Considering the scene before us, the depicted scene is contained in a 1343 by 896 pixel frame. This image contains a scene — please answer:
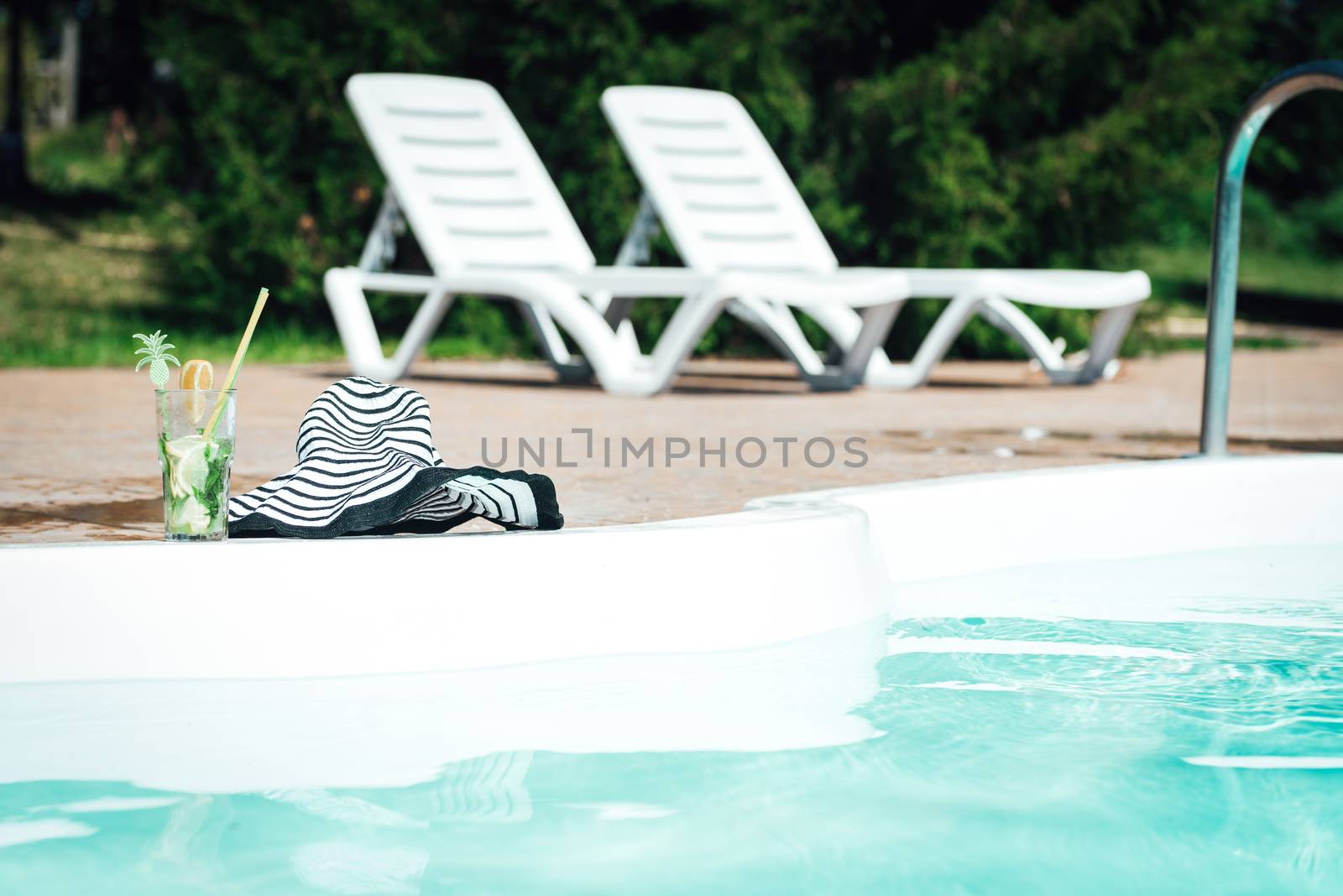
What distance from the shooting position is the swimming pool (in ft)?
6.43

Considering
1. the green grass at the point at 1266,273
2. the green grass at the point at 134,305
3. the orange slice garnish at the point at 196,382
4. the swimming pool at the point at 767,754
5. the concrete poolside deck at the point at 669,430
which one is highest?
the orange slice garnish at the point at 196,382

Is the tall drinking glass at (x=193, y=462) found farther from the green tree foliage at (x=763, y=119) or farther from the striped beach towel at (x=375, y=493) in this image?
the green tree foliage at (x=763, y=119)

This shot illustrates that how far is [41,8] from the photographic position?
19.1m

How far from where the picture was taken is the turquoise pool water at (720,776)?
194 centimetres

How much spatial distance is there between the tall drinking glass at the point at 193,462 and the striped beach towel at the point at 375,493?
0.23m

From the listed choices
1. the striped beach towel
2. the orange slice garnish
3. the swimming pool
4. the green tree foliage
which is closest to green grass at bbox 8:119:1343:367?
the green tree foliage

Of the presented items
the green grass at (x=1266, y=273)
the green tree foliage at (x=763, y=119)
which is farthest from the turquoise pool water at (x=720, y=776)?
the green grass at (x=1266, y=273)

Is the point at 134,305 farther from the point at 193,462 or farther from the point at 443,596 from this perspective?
the point at 443,596

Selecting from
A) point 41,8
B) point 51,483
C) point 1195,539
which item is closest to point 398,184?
point 51,483

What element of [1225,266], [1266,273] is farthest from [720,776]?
[1266,273]

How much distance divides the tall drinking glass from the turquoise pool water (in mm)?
276

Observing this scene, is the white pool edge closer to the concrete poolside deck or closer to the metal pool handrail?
the concrete poolside deck

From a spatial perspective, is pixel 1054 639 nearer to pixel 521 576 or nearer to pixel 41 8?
pixel 521 576

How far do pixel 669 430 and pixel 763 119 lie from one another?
15.0 feet
